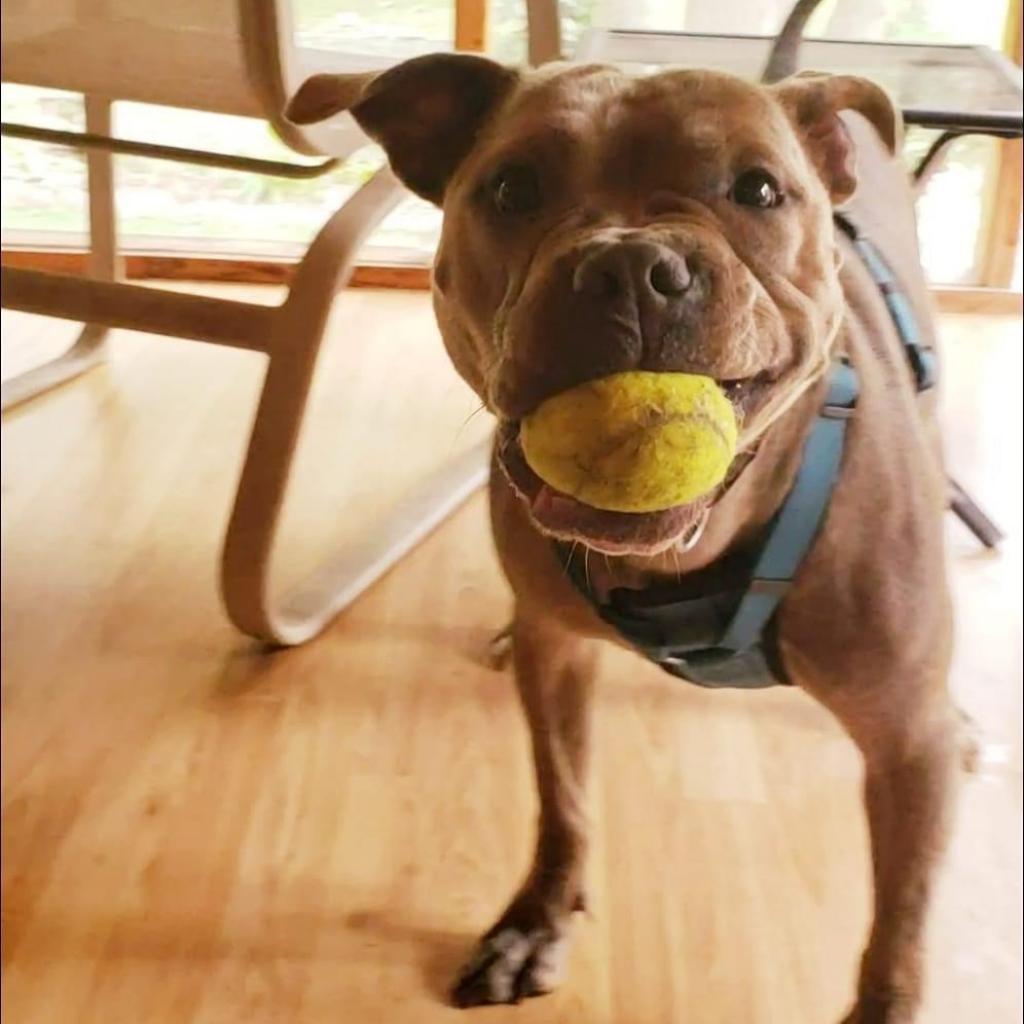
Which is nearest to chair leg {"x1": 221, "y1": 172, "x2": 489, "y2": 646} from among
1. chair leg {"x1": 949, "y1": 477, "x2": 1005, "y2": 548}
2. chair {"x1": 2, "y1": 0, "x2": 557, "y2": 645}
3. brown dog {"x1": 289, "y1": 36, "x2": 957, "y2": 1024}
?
chair {"x1": 2, "y1": 0, "x2": 557, "y2": 645}

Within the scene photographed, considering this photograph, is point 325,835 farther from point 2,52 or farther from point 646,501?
point 2,52

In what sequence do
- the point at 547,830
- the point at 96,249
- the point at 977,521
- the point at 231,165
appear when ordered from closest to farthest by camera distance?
the point at 547,830, the point at 231,165, the point at 977,521, the point at 96,249

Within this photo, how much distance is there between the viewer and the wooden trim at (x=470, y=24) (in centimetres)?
152

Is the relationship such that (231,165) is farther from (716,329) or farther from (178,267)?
(178,267)

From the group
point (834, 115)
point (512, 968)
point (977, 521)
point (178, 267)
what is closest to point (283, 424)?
point (512, 968)

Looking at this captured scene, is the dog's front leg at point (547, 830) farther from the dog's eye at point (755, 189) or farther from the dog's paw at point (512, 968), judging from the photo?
the dog's eye at point (755, 189)

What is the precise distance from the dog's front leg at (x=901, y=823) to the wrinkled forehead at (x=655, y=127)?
0.40 m

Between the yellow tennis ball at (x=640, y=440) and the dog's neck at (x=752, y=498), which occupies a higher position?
the yellow tennis ball at (x=640, y=440)

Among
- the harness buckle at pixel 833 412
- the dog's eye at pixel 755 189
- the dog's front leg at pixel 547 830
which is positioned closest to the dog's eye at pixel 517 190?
the dog's eye at pixel 755 189

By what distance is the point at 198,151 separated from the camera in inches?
67.4

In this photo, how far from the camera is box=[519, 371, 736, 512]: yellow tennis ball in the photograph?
0.80m

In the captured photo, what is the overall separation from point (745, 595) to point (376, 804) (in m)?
0.62

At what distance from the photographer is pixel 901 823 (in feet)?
3.51

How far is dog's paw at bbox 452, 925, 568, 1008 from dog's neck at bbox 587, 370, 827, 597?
428mm
